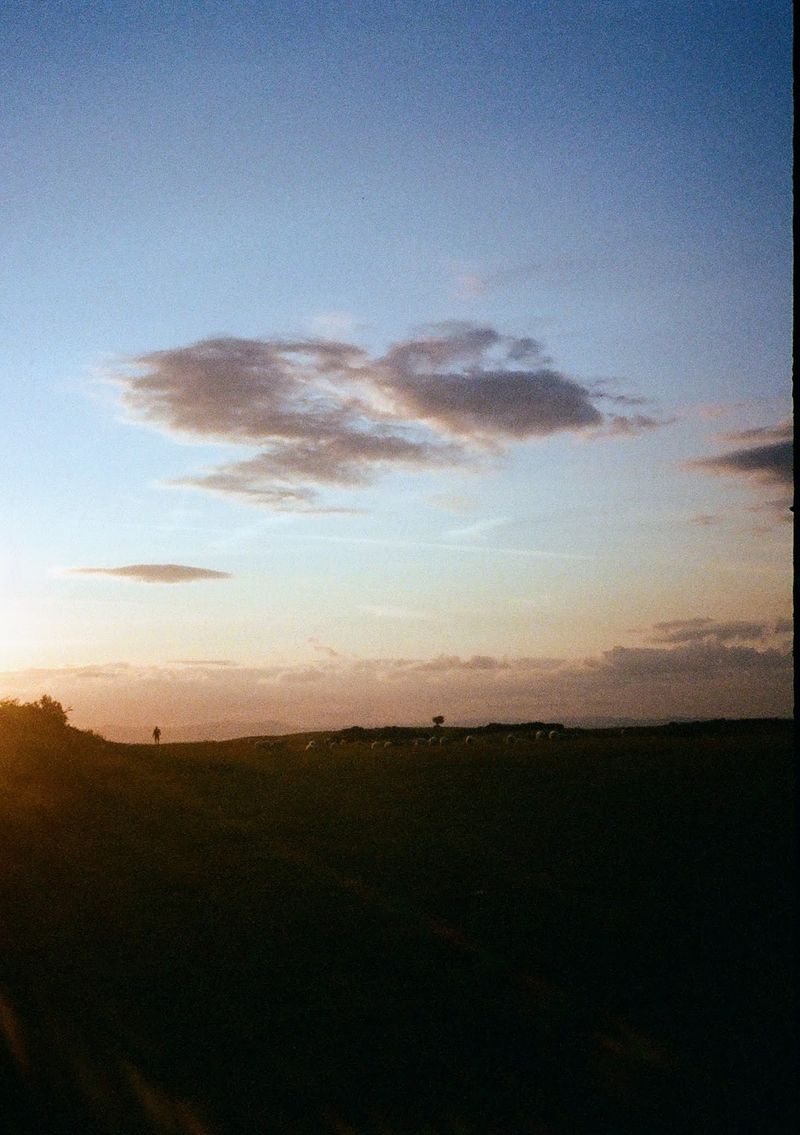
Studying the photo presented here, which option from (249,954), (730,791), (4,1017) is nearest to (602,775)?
(730,791)

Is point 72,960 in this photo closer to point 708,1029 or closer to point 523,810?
point 708,1029

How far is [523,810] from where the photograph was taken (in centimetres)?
2284

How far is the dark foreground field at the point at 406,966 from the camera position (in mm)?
8898

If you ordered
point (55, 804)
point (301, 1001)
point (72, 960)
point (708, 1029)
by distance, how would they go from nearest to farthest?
point (708, 1029) → point (301, 1001) → point (72, 960) → point (55, 804)

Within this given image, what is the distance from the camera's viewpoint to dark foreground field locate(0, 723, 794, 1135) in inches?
350

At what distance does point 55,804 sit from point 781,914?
17541 mm

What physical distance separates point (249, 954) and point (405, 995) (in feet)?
8.43

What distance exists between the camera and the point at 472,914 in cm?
1433

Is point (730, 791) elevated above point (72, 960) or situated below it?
above

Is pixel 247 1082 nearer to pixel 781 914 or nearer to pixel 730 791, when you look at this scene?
pixel 781 914

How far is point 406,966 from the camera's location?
12227 millimetres

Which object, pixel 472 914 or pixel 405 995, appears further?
pixel 472 914

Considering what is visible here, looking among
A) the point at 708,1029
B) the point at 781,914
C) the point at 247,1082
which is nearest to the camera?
the point at 247,1082

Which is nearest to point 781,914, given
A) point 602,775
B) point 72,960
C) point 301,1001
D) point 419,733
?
point 301,1001
